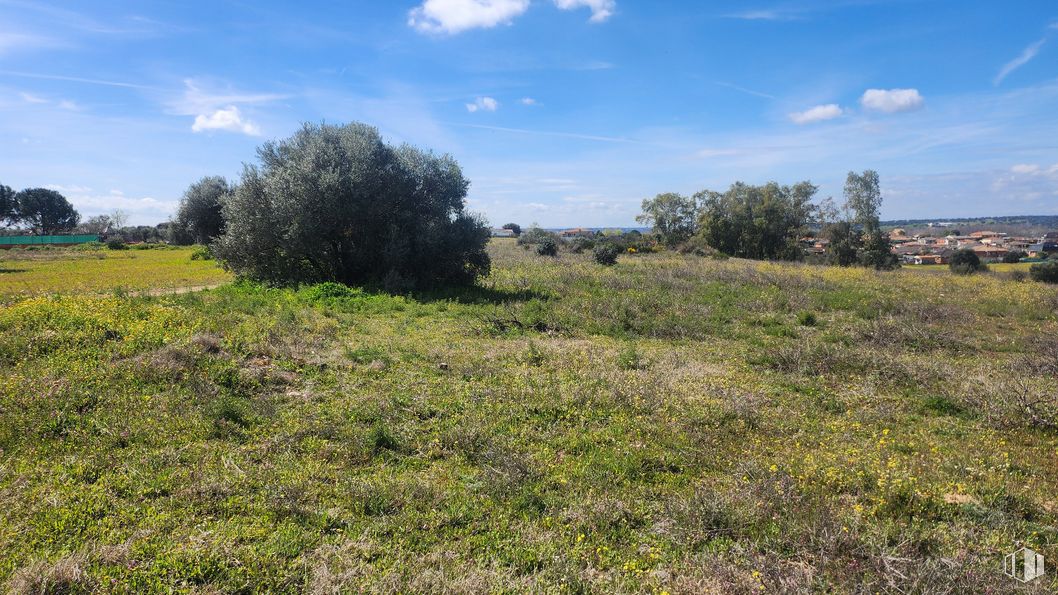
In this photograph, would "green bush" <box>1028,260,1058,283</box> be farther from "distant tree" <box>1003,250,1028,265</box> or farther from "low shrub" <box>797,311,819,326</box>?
"low shrub" <box>797,311,819,326</box>

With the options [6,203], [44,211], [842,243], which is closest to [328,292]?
[842,243]

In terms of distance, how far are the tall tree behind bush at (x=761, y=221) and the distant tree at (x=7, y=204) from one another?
77078 mm

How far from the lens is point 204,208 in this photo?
3556 centimetres

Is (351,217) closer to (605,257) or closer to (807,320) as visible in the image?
(807,320)

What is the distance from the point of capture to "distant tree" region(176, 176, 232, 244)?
35.4 meters

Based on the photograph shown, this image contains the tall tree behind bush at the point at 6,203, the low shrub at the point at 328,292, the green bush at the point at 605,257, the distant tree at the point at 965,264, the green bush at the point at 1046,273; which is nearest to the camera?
the low shrub at the point at 328,292

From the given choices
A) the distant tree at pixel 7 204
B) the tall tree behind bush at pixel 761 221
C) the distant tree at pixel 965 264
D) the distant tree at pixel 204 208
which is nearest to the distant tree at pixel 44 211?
the distant tree at pixel 7 204

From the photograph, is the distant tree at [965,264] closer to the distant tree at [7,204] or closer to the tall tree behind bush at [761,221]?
the tall tree behind bush at [761,221]

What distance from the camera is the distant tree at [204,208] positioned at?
35.4 meters

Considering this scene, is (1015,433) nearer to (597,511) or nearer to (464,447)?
(597,511)

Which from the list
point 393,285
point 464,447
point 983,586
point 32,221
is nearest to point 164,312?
point 393,285

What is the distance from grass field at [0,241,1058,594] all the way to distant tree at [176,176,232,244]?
27.7 m

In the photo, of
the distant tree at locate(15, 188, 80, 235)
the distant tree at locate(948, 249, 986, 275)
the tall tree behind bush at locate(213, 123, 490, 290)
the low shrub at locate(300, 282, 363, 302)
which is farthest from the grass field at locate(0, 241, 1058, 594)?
the distant tree at locate(15, 188, 80, 235)

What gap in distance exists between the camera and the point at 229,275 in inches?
966
